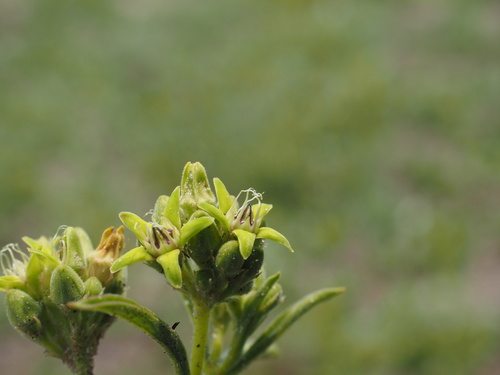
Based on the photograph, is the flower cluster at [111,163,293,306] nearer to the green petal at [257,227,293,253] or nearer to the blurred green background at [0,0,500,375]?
the green petal at [257,227,293,253]

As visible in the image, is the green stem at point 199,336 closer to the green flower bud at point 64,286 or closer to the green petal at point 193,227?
the green petal at point 193,227

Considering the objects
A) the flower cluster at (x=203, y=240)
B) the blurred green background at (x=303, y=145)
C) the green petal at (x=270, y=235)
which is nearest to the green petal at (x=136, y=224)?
the flower cluster at (x=203, y=240)

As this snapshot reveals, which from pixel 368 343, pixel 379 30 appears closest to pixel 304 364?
pixel 368 343

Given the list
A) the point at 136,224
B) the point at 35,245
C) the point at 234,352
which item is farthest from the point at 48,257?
the point at 234,352

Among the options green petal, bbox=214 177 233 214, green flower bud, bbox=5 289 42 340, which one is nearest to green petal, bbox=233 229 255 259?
green petal, bbox=214 177 233 214

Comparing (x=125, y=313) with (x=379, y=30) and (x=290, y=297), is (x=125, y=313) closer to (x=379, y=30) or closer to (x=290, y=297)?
(x=290, y=297)

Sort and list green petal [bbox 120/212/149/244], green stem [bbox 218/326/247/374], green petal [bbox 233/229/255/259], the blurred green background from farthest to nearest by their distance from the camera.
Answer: the blurred green background, green stem [bbox 218/326/247/374], green petal [bbox 120/212/149/244], green petal [bbox 233/229/255/259]
